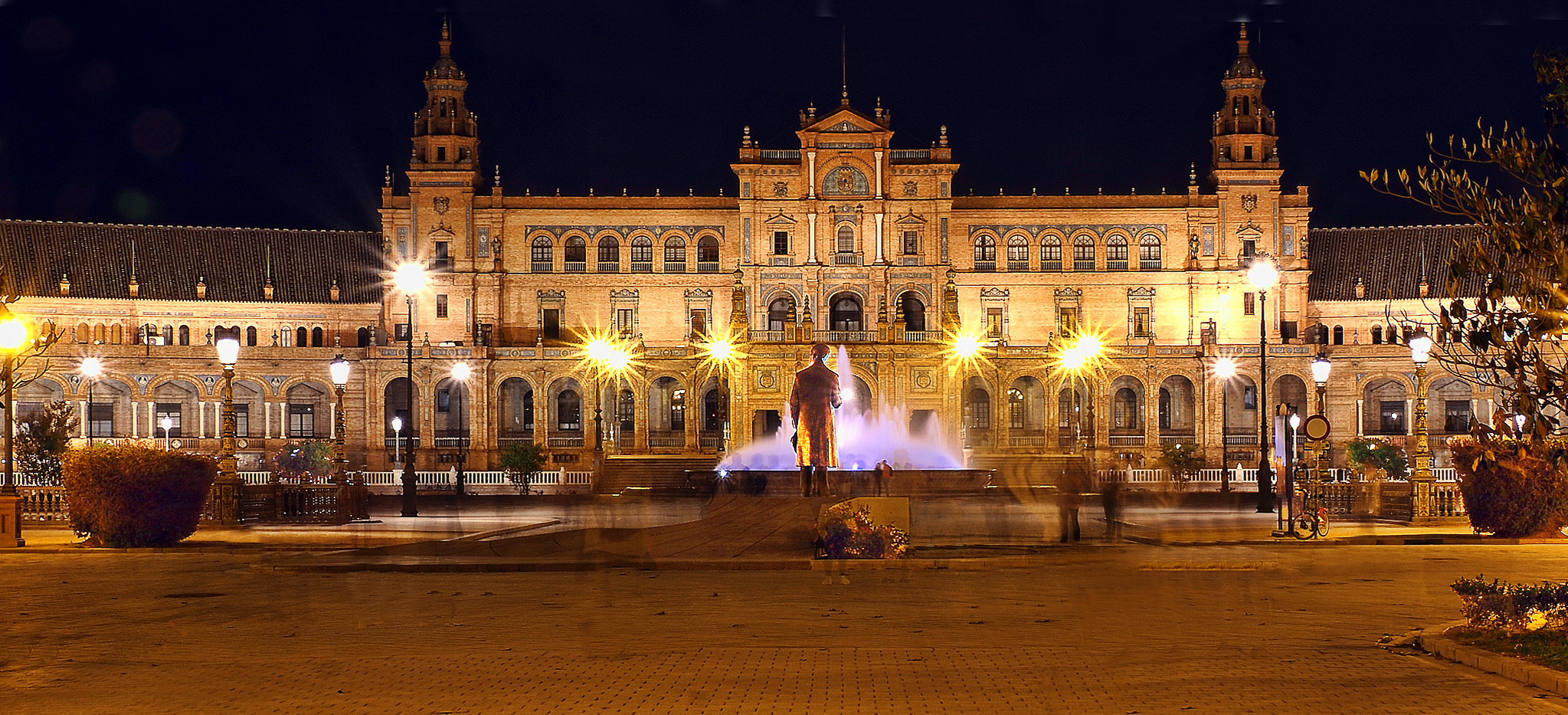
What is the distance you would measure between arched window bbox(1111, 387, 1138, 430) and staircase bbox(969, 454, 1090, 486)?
46.2 ft

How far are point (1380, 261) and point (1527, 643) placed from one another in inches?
2912

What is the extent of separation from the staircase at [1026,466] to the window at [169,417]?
1548 inches

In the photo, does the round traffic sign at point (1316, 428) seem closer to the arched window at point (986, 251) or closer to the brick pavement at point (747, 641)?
the brick pavement at point (747, 641)

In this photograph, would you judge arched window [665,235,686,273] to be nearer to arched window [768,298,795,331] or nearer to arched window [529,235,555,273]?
arched window [768,298,795,331]

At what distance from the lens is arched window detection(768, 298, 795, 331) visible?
254ft

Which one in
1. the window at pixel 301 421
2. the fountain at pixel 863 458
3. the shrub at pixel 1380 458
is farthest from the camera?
the window at pixel 301 421

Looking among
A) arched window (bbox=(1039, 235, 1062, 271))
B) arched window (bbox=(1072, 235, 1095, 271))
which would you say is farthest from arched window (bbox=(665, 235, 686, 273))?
arched window (bbox=(1072, 235, 1095, 271))

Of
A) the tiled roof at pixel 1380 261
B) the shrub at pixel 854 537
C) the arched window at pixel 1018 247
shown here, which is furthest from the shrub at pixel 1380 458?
the shrub at pixel 854 537

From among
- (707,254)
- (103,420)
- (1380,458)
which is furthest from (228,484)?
(707,254)

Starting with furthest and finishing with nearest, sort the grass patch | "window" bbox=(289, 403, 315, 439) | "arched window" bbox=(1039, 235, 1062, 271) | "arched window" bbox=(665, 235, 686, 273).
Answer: "arched window" bbox=(665, 235, 686, 273)
"arched window" bbox=(1039, 235, 1062, 271)
"window" bbox=(289, 403, 315, 439)
the grass patch

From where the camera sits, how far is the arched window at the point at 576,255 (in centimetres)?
7925

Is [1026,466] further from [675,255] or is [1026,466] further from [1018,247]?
[675,255]

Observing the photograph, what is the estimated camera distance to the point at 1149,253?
78812 millimetres

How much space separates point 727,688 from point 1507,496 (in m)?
21.6
